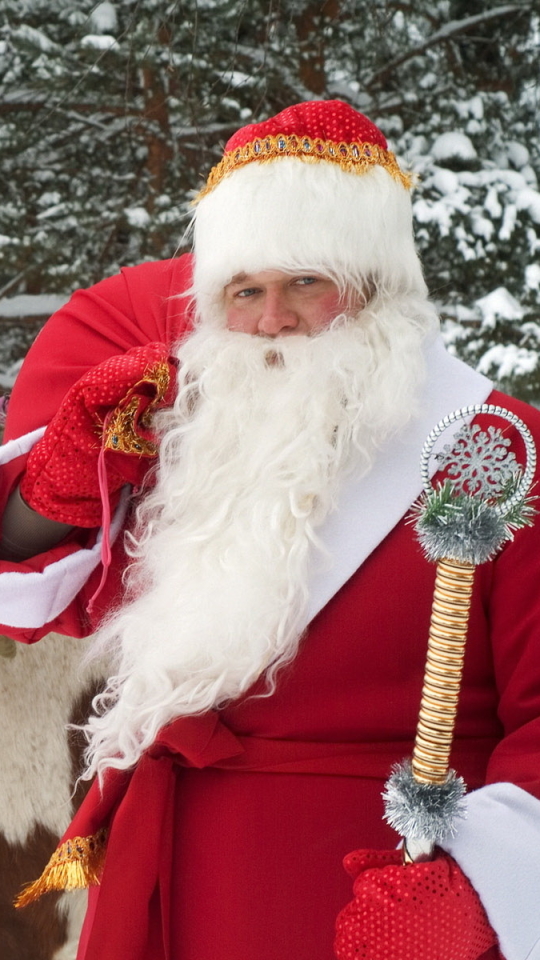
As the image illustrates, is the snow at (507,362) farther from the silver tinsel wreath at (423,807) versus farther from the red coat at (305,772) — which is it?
the silver tinsel wreath at (423,807)

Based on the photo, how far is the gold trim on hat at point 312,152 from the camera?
1.78 metres

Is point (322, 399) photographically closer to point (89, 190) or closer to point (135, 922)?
point (135, 922)

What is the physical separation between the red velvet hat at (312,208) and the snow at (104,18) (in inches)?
85.0

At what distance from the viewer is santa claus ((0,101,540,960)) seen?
1538 mm

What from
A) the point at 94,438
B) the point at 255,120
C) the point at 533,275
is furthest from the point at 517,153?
the point at 94,438

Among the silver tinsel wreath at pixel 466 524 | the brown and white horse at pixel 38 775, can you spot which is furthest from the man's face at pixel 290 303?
the brown and white horse at pixel 38 775

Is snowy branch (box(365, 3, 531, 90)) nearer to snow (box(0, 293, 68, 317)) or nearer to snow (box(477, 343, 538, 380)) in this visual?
snow (box(477, 343, 538, 380))

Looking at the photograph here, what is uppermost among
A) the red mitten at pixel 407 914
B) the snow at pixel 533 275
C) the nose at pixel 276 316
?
the nose at pixel 276 316

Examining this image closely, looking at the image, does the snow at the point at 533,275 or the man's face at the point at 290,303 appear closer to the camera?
the man's face at the point at 290,303

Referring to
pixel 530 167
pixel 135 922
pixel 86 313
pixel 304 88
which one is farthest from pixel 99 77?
pixel 135 922

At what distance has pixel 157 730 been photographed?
158cm

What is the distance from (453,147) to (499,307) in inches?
26.3

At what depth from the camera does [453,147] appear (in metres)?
3.79

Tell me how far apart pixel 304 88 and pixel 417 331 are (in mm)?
2444
